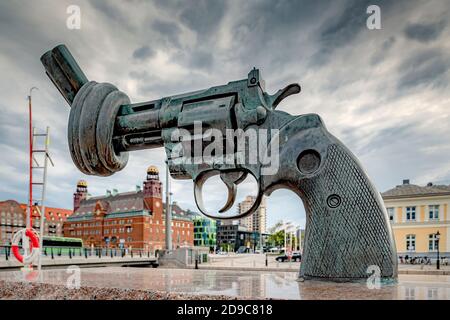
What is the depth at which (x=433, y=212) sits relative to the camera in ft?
77.4

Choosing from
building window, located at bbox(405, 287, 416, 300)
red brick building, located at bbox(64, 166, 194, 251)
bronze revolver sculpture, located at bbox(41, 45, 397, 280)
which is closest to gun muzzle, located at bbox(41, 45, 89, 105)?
bronze revolver sculpture, located at bbox(41, 45, 397, 280)

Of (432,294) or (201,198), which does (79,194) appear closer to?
(201,198)

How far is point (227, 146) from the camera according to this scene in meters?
3.30

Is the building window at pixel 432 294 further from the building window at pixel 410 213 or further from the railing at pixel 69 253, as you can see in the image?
the building window at pixel 410 213

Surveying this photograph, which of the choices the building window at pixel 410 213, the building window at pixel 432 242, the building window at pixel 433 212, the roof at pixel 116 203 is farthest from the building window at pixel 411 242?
the roof at pixel 116 203

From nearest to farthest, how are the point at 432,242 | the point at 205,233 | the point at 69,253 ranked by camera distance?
the point at 69,253
the point at 432,242
the point at 205,233

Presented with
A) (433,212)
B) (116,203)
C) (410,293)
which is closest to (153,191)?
(116,203)

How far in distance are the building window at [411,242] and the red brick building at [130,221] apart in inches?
1588

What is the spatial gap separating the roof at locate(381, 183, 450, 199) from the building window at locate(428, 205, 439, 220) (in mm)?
852

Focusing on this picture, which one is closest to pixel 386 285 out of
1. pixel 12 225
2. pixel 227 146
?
pixel 227 146

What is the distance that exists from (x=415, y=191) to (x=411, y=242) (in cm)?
354

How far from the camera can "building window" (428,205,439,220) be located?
23.4 metres
